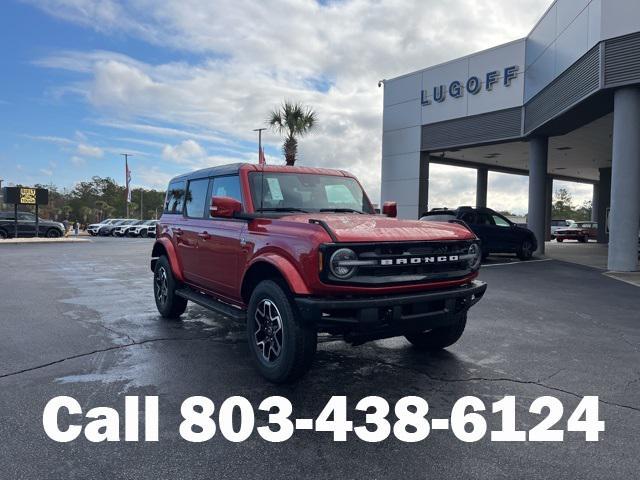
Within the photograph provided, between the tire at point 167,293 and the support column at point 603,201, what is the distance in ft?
102

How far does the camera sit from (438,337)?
5273 mm

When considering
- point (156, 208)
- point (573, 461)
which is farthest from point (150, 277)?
point (156, 208)

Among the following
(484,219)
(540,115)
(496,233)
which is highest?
(540,115)

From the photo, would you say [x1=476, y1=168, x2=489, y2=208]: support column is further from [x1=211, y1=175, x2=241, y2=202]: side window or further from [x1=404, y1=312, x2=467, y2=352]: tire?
[x1=211, y1=175, x2=241, y2=202]: side window

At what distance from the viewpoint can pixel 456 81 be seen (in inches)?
888

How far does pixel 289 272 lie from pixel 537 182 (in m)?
18.6

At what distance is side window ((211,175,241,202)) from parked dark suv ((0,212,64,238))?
3205 centimetres

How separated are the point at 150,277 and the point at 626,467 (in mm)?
10882

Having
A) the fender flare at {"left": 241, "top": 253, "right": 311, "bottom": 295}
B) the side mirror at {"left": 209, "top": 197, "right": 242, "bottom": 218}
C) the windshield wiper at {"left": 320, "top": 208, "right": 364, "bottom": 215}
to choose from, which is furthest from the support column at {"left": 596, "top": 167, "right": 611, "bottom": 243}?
the fender flare at {"left": 241, "top": 253, "right": 311, "bottom": 295}

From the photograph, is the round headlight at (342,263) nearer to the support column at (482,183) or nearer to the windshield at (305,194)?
the windshield at (305,194)

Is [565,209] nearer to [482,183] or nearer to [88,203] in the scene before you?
[482,183]

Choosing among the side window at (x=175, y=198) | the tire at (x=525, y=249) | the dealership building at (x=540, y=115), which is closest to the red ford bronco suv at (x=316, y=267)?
the side window at (x=175, y=198)

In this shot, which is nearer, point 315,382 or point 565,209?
point 315,382

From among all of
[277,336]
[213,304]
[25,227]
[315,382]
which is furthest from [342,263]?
[25,227]
